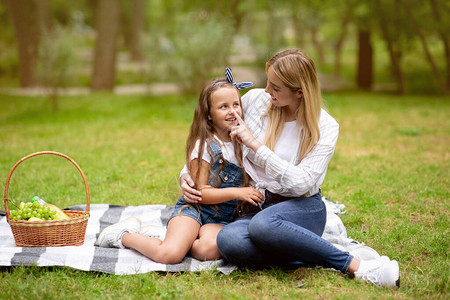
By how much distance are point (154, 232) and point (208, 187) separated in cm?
70

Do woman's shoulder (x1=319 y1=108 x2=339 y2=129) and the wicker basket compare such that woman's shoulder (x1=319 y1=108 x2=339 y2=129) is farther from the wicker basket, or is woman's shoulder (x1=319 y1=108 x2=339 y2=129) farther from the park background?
the wicker basket

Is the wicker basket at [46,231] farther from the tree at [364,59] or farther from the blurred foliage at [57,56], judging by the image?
the tree at [364,59]

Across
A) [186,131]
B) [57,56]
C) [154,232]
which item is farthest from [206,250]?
[57,56]

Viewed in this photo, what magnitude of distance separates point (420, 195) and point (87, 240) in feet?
10.1

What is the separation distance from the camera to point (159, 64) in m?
11.4

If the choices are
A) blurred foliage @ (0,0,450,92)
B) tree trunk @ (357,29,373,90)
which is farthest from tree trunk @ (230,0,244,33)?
tree trunk @ (357,29,373,90)

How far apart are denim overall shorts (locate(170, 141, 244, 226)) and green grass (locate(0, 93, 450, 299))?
0.47 meters

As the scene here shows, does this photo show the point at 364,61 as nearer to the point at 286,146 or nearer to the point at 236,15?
the point at 236,15

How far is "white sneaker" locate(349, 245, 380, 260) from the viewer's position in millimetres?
3106

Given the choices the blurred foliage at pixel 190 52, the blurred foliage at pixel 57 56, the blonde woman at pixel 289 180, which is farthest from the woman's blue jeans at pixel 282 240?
the blurred foliage at pixel 190 52

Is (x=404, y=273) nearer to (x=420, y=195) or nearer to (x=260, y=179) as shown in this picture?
(x=260, y=179)

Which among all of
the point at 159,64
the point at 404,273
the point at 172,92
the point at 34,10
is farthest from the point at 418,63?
the point at 404,273

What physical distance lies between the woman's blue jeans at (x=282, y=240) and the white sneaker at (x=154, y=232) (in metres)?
0.68

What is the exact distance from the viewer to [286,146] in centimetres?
315
